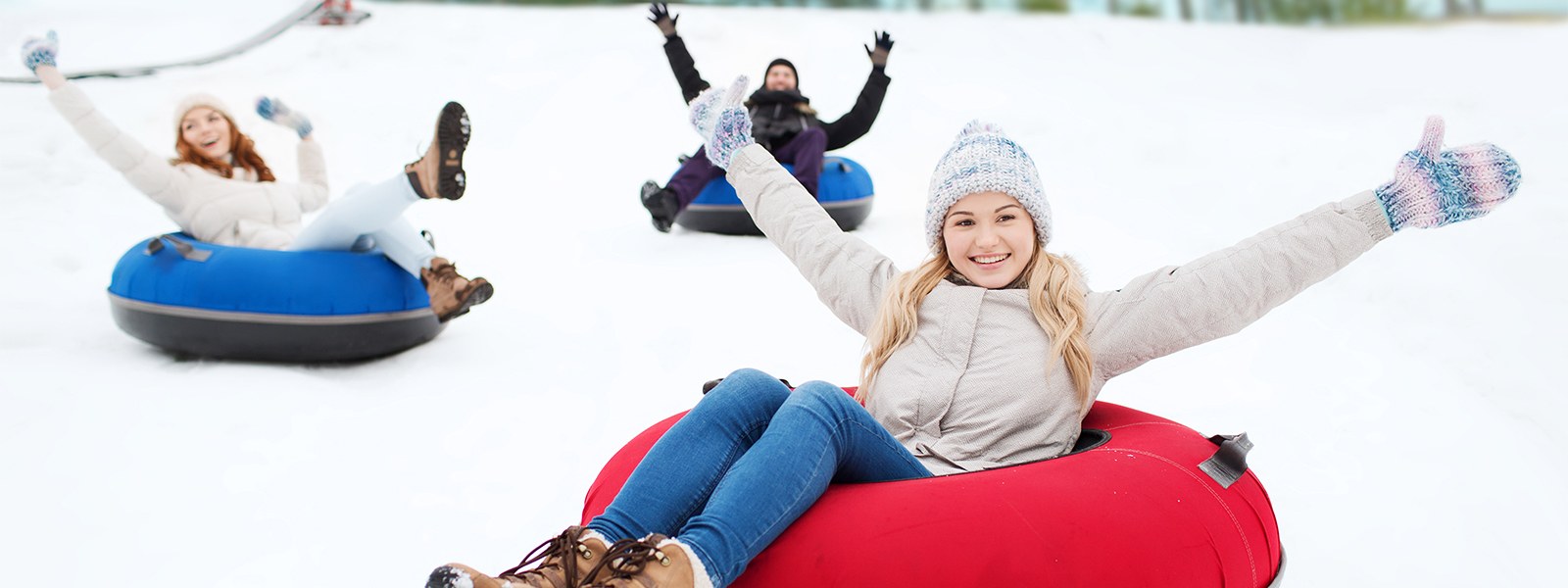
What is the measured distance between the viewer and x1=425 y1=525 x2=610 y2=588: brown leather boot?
4.38ft

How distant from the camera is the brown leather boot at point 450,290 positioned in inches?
122

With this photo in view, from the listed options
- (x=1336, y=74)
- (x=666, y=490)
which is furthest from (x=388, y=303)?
(x=1336, y=74)

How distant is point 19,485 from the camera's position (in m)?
2.28

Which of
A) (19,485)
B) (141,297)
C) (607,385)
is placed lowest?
(607,385)

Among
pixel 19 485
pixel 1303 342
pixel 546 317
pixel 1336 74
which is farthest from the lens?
pixel 1336 74

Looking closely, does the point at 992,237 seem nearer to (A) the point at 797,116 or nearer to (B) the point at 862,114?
(A) the point at 797,116

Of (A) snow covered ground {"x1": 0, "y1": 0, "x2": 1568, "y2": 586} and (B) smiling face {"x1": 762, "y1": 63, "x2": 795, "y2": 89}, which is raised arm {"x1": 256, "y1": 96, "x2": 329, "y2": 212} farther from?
(B) smiling face {"x1": 762, "y1": 63, "x2": 795, "y2": 89}

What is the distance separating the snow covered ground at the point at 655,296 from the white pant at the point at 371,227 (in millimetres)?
310

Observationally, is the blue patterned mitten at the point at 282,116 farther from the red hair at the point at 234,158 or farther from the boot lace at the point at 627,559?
the boot lace at the point at 627,559

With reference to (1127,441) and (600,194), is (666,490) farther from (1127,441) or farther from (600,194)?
(600,194)

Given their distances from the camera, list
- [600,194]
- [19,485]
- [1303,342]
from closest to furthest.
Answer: [19,485] < [1303,342] < [600,194]

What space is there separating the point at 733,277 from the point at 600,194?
6.58 ft

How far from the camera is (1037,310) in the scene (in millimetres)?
1859

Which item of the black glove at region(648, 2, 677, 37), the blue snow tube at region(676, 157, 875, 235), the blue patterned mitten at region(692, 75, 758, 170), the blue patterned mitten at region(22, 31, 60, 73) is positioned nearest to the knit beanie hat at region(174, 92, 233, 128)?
the blue patterned mitten at region(22, 31, 60, 73)
